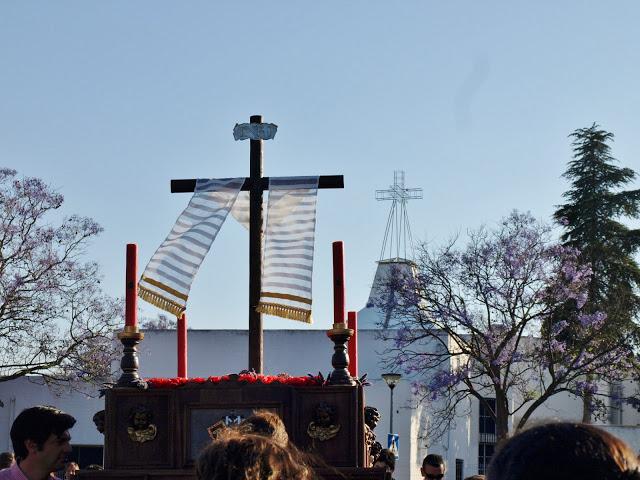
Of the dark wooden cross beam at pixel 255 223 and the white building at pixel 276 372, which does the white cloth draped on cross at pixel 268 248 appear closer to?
the dark wooden cross beam at pixel 255 223

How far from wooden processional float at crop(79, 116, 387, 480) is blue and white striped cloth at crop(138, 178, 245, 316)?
74 centimetres

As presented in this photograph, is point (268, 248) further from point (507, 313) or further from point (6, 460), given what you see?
point (507, 313)

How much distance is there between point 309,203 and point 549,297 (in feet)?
78.1

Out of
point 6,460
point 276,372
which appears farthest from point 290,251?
point 276,372

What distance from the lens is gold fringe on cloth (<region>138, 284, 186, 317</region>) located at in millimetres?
7941

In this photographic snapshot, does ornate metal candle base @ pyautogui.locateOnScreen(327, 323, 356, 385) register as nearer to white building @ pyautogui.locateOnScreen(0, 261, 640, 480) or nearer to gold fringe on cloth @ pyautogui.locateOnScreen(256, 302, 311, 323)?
gold fringe on cloth @ pyautogui.locateOnScreen(256, 302, 311, 323)

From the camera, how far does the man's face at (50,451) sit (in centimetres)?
538

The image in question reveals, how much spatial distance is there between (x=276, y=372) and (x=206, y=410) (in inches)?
1350

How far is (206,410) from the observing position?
283 inches

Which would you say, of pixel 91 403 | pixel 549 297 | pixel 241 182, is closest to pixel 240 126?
pixel 241 182

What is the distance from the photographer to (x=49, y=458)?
5398 mm

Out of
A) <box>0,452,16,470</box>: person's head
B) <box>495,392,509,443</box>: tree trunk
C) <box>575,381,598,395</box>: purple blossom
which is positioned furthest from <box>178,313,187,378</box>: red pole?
<box>575,381,598,395</box>: purple blossom

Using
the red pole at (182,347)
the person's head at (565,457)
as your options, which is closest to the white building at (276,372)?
the red pole at (182,347)

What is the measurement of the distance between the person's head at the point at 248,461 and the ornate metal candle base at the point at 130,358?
441cm
